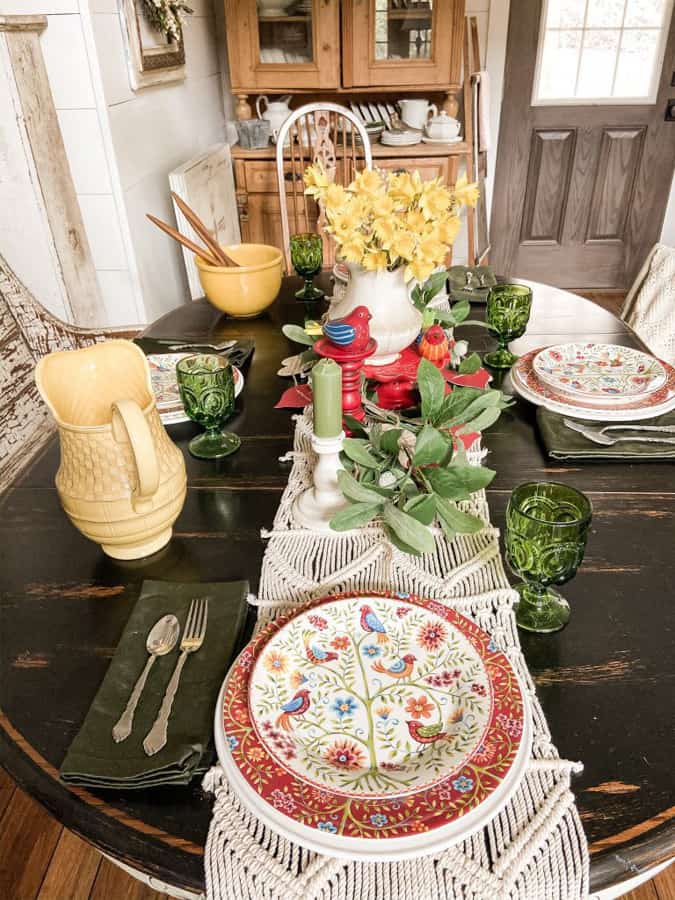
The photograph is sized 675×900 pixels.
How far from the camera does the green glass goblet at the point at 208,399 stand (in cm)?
90

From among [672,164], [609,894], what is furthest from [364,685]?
[672,164]

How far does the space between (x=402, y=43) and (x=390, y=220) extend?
218 centimetres

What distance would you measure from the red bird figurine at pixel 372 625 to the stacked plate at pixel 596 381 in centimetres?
50

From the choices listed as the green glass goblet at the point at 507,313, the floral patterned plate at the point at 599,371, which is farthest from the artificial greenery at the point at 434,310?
the floral patterned plate at the point at 599,371

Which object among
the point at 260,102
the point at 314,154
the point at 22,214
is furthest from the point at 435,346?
the point at 260,102

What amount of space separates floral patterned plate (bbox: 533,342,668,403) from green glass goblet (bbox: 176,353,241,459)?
0.49 metres

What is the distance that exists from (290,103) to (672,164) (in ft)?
5.96

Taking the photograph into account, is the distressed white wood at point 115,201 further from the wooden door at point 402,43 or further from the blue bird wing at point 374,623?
the blue bird wing at point 374,623

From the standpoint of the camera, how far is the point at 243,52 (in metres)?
2.63

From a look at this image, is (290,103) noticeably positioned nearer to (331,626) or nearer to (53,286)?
(53,286)

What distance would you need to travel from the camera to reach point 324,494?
0.81m

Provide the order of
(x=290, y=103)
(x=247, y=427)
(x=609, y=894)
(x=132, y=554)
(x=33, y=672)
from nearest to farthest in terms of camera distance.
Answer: (x=609, y=894) < (x=33, y=672) < (x=132, y=554) < (x=247, y=427) < (x=290, y=103)

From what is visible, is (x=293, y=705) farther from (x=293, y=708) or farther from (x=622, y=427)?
(x=622, y=427)

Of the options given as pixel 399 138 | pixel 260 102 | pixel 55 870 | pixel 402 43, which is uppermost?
pixel 402 43
